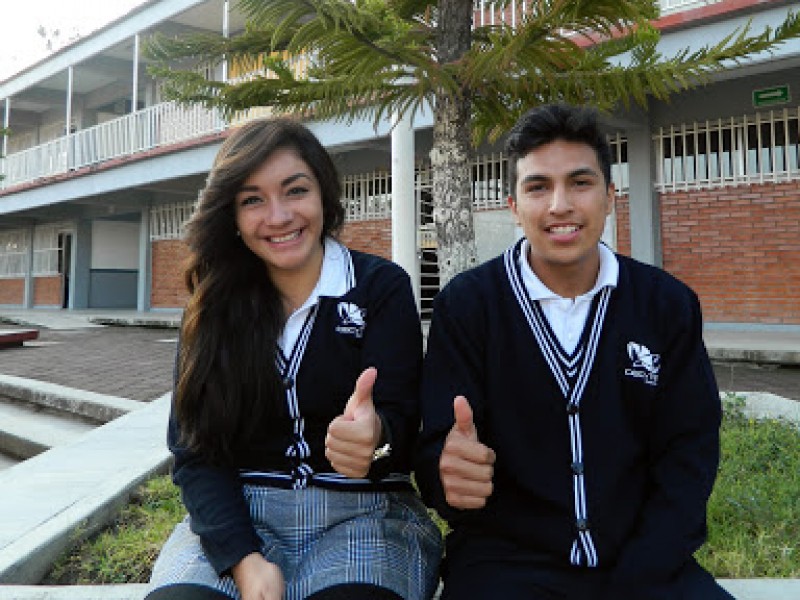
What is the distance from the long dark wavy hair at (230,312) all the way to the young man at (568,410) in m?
0.45

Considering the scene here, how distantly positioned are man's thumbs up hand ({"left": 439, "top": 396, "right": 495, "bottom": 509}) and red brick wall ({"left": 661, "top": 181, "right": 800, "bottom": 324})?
7830 mm

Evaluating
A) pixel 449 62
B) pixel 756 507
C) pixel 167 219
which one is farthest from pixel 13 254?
pixel 756 507

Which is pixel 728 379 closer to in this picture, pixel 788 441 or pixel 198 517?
pixel 788 441

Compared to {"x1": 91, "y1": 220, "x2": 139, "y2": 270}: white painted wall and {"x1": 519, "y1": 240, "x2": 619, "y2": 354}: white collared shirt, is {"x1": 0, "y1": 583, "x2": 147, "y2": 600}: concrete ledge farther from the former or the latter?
{"x1": 91, "y1": 220, "x2": 139, "y2": 270}: white painted wall

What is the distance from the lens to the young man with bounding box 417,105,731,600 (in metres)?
1.42

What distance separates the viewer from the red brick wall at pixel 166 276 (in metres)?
15.1

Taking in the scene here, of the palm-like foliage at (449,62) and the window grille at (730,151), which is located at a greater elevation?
the window grille at (730,151)

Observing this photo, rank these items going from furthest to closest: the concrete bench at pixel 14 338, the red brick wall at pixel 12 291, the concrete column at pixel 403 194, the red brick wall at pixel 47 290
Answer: the red brick wall at pixel 12 291 < the red brick wall at pixel 47 290 < the concrete bench at pixel 14 338 < the concrete column at pixel 403 194

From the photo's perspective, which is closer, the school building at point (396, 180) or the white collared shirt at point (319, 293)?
the white collared shirt at point (319, 293)

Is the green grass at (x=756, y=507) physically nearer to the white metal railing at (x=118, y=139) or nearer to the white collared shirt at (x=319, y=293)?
the white collared shirt at (x=319, y=293)

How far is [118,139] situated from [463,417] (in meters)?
13.2

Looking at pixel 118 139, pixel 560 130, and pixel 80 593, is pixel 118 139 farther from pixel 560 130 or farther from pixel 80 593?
pixel 560 130

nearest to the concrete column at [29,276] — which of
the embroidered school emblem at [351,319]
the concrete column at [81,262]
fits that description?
the concrete column at [81,262]

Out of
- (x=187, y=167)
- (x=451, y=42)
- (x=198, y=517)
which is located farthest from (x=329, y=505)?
(x=187, y=167)
